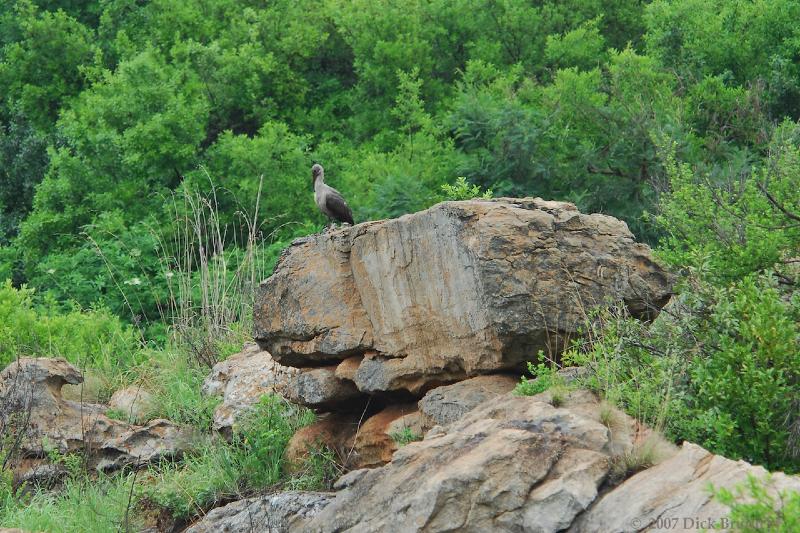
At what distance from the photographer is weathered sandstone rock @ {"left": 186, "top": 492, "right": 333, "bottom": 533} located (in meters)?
7.37

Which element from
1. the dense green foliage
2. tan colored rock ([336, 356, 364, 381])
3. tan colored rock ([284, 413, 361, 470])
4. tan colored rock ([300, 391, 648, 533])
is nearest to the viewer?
tan colored rock ([300, 391, 648, 533])

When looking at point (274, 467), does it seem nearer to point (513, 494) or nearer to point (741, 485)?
point (513, 494)

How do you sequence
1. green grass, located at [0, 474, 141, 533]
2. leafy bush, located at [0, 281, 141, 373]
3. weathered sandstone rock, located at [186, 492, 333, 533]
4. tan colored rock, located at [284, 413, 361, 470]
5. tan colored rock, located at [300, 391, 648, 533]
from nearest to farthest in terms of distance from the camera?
tan colored rock, located at [300, 391, 648, 533] < weathered sandstone rock, located at [186, 492, 333, 533] < green grass, located at [0, 474, 141, 533] < tan colored rock, located at [284, 413, 361, 470] < leafy bush, located at [0, 281, 141, 373]

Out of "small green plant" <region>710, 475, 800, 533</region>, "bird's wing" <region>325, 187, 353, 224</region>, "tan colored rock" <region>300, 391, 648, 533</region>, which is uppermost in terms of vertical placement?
"bird's wing" <region>325, 187, 353, 224</region>

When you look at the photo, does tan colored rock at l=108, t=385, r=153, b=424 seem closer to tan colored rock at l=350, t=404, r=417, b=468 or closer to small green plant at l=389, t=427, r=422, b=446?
tan colored rock at l=350, t=404, r=417, b=468

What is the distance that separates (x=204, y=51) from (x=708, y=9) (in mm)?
8995

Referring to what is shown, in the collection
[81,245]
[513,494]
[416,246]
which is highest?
[416,246]

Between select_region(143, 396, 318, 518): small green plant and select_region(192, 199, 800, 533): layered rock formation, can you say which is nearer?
select_region(192, 199, 800, 533): layered rock formation

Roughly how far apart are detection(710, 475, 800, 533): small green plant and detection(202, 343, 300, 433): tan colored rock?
4999 mm

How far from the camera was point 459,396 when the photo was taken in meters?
7.61

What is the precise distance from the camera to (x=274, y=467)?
8750 mm

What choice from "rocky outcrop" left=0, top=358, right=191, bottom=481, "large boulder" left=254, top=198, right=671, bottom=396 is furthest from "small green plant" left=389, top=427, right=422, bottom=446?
"rocky outcrop" left=0, top=358, right=191, bottom=481

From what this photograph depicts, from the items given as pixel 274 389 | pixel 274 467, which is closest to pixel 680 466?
pixel 274 467

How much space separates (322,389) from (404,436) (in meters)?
0.97
